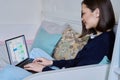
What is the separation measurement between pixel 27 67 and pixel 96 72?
50 cm

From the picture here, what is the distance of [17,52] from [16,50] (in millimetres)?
20

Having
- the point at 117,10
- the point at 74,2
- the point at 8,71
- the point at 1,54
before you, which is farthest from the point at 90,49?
the point at 1,54

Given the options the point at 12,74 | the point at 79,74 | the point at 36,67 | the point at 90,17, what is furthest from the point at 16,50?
the point at 79,74

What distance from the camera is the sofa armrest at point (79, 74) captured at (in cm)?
129

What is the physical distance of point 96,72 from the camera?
4.61 ft

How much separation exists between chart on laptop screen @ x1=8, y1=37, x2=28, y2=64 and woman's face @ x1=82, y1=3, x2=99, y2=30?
67 cm

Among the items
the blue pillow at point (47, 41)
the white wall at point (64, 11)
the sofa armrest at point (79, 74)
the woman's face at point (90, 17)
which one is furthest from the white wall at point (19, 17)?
the sofa armrest at point (79, 74)

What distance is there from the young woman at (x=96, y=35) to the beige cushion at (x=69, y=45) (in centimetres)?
19

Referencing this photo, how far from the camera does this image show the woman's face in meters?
1.59

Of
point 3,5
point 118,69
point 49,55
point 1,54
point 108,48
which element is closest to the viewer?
point 118,69

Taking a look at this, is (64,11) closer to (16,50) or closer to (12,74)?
(16,50)

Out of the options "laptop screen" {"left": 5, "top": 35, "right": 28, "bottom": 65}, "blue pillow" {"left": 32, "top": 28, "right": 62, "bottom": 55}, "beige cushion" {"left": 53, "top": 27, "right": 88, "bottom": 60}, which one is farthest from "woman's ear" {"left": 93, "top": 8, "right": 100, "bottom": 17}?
"laptop screen" {"left": 5, "top": 35, "right": 28, "bottom": 65}

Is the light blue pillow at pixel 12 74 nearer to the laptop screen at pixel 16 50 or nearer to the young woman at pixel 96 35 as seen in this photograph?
the young woman at pixel 96 35

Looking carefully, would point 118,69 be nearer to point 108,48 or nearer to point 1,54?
point 108,48
